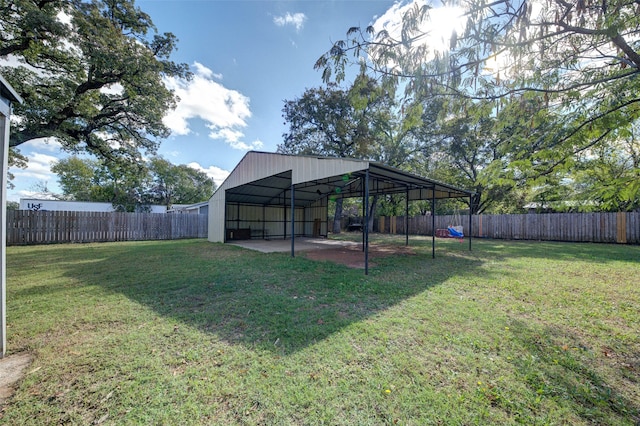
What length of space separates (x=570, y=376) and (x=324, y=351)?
7.50 feet

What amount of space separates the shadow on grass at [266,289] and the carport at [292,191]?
162cm

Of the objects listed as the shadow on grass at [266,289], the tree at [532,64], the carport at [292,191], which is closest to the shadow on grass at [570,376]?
the shadow on grass at [266,289]

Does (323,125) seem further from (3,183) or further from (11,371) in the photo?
(11,371)

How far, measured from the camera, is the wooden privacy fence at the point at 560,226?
38.4ft

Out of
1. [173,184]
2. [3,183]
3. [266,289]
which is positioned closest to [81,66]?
[3,183]

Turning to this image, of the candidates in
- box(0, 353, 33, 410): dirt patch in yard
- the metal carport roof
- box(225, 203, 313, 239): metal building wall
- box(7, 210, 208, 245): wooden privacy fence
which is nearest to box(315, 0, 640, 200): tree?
the metal carport roof

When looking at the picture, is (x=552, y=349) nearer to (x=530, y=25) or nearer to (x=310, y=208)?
(x=530, y=25)

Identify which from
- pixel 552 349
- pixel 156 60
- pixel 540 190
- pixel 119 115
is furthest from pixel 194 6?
pixel 540 190

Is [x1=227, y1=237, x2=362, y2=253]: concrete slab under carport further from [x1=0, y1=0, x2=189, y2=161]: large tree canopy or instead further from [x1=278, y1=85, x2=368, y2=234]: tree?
[x1=0, y1=0, x2=189, y2=161]: large tree canopy

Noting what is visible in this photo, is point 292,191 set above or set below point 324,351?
above

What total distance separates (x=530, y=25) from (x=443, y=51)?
85 centimetres

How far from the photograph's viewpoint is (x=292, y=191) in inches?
317

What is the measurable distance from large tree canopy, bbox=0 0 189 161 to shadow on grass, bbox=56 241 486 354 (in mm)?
6426

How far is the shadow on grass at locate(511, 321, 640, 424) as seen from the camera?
1.82 meters
